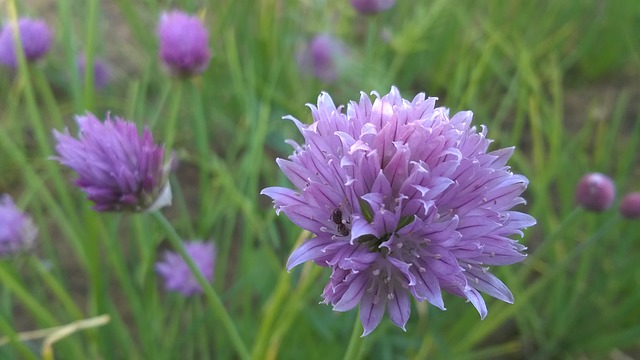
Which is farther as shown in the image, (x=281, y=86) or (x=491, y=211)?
(x=281, y=86)

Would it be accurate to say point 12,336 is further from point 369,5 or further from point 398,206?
point 369,5

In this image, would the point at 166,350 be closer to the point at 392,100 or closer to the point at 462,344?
the point at 462,344

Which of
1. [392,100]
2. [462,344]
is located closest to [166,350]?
[462,344]

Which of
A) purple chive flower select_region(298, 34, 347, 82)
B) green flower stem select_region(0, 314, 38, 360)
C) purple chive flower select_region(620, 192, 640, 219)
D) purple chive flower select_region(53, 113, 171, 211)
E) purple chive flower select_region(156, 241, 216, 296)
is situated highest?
purple chive flower select_region(53, 113, 171, 211)

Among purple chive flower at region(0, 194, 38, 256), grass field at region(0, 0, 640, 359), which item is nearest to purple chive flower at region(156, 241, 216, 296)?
grass field at region(0, 0, 640, 359)

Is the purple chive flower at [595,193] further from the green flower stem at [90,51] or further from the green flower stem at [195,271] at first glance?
the green flower stem at [90,51]

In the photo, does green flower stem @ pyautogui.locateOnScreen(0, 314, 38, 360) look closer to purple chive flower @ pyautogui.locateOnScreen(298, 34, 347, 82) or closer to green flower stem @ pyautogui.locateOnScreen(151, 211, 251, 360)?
green flower stem @ pyautogui.locateOnScreen(151, 211, 251, 360)
